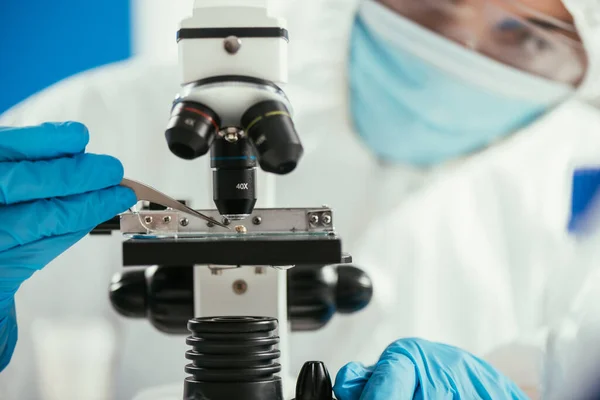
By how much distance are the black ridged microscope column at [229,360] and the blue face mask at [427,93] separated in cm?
120

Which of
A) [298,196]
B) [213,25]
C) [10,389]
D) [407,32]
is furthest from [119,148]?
[213,25]

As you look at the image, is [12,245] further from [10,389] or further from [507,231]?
[507,231]

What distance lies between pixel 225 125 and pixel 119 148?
1.06 metres

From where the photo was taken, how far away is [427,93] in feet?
6.45

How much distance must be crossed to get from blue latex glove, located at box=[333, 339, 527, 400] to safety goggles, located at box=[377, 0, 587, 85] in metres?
1.01

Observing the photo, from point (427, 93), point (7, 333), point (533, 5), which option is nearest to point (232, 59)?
point (7, 333)

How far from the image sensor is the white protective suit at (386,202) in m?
1.99

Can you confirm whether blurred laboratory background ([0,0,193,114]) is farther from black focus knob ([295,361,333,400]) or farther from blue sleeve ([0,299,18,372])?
black focus knob ([295,361,333,400])

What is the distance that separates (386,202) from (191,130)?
4.06ft

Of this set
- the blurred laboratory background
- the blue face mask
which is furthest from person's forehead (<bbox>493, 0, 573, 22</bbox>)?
the blurred laboratory background

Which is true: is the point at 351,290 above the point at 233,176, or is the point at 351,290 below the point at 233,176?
below

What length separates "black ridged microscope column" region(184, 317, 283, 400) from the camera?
0.89 m

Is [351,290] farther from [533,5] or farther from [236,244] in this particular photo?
[533,5]

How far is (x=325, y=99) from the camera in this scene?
2053 mm
